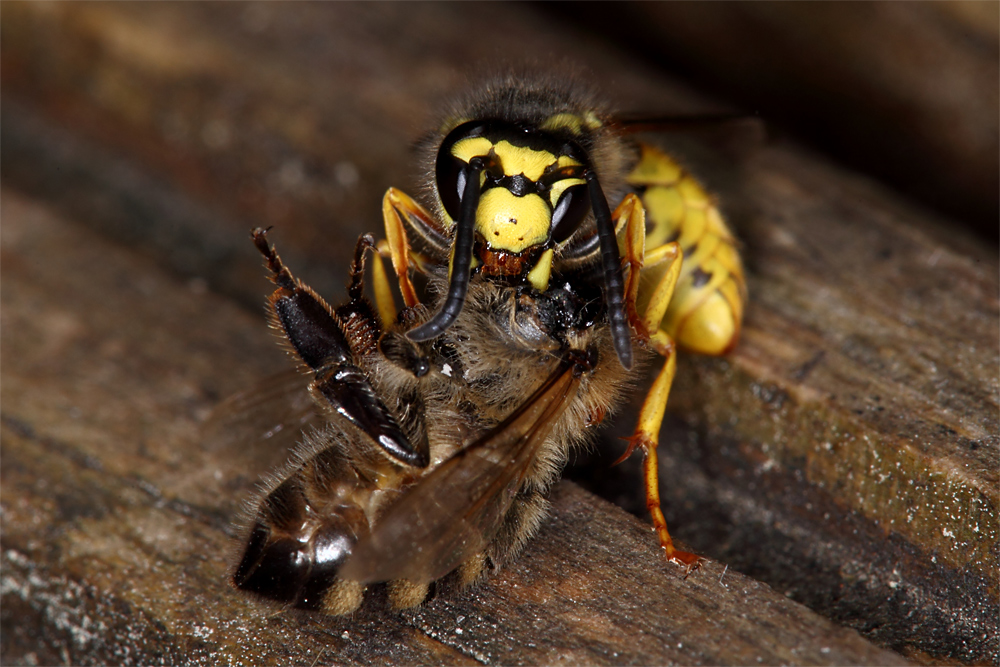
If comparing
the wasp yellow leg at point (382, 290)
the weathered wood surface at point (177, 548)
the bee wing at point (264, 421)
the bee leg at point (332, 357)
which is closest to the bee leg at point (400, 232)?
the wasp yellow leg at point (382, 290)

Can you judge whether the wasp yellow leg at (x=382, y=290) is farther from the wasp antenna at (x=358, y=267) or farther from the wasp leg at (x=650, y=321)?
the wasp leg at (x=650, y=321)

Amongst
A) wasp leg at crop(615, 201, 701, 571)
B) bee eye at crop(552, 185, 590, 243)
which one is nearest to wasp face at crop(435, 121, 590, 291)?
bee eye at crop(552, 185, 590, 243)

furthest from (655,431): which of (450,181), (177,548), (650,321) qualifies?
(177,548)

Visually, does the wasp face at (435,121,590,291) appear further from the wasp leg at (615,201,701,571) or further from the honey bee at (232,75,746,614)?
the wasp leg at (615,201,701,571)

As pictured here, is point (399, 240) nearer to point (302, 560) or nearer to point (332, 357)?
point (332, 357)

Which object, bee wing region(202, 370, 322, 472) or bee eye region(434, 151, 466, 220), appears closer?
bee eye region(434, 151, 466, 220)

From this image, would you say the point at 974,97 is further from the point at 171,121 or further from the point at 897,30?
the point at 171,121
